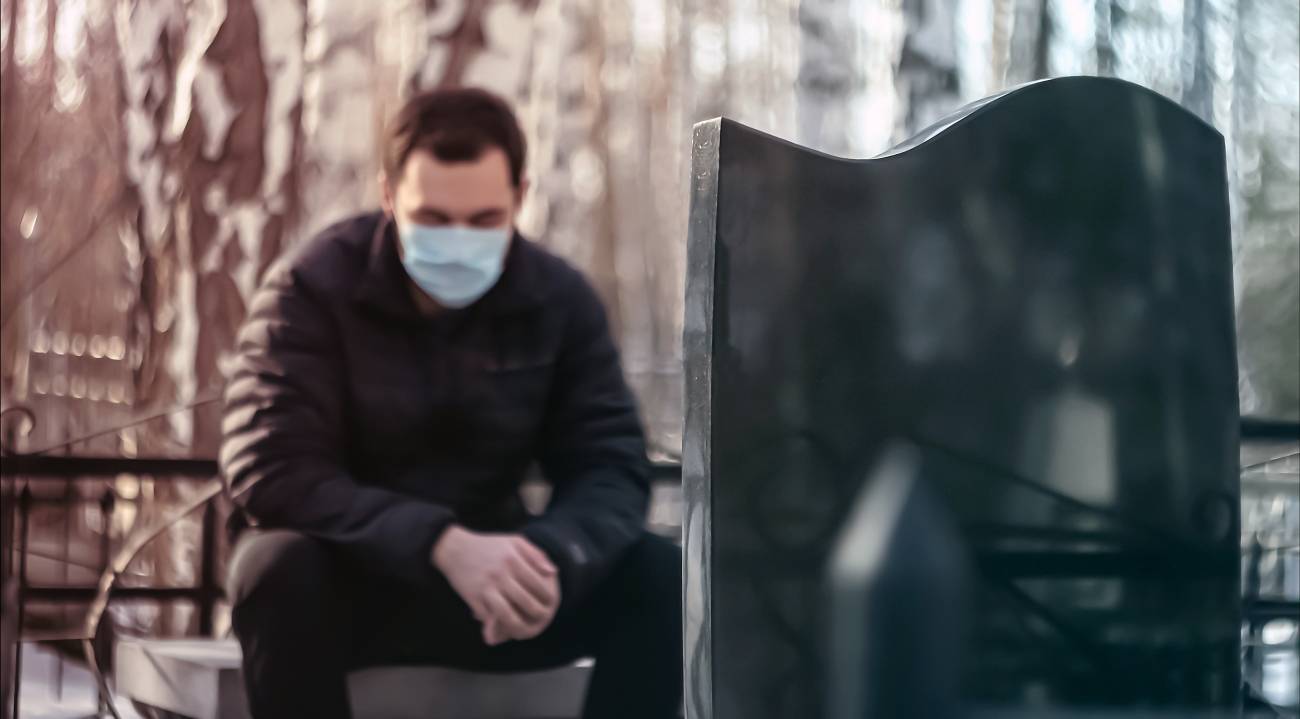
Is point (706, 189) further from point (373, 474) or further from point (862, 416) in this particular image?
point (373, 474)

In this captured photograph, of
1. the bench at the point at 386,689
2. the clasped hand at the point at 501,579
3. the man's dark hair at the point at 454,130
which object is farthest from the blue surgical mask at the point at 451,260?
the bench at the point at 386,689

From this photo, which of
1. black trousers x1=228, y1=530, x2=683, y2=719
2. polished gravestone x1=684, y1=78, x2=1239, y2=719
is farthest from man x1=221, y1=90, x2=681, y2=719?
polished gravestone x1=684, y1=78, x2=1239, y2=719

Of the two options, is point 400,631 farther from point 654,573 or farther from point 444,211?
point 444,211

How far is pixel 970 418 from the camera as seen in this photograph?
1.27 meters

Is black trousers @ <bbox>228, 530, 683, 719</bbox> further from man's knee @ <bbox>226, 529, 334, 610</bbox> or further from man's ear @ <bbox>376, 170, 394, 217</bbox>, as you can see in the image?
man's ear @ <bbox>376, 170, 394, 217</bbox>

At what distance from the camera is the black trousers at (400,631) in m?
2.06

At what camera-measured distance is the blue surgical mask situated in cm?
239

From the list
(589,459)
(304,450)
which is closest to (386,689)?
(304,450)

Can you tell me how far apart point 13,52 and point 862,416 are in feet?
17.1

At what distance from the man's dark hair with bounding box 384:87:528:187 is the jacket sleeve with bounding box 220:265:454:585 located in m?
0.28

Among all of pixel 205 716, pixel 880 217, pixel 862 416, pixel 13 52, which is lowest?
pixel 205 716

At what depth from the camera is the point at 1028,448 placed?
130 centimetres

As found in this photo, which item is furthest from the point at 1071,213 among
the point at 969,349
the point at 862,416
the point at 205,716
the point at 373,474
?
the point at 205,716

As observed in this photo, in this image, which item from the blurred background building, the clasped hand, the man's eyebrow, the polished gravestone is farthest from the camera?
the blurred background building
